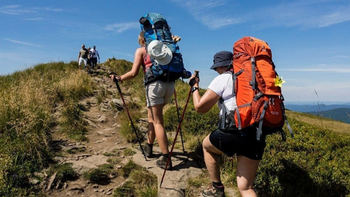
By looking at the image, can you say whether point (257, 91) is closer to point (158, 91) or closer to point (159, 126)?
point (158, 91)

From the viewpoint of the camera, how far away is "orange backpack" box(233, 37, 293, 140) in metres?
2.77

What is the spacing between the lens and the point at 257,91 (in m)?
2.84

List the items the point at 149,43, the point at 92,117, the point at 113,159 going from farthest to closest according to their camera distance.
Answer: the point at 92,117 < the point at 113,159 < the point at 149,43

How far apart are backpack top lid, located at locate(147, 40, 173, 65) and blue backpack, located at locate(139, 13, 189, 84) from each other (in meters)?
0.16

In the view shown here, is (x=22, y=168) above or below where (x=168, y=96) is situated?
below

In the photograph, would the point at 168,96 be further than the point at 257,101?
Yes

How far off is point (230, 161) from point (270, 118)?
2.44 m

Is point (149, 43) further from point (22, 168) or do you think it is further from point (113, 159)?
point (22, 168)

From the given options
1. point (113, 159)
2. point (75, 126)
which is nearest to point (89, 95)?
point (75, 126)

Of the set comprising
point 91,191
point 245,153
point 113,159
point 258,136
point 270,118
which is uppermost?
point 270,118

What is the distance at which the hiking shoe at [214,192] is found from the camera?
3752 mm

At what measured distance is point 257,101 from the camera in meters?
2.78

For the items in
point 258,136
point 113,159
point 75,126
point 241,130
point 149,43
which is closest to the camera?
point 258,136

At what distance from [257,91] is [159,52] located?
180 cm
